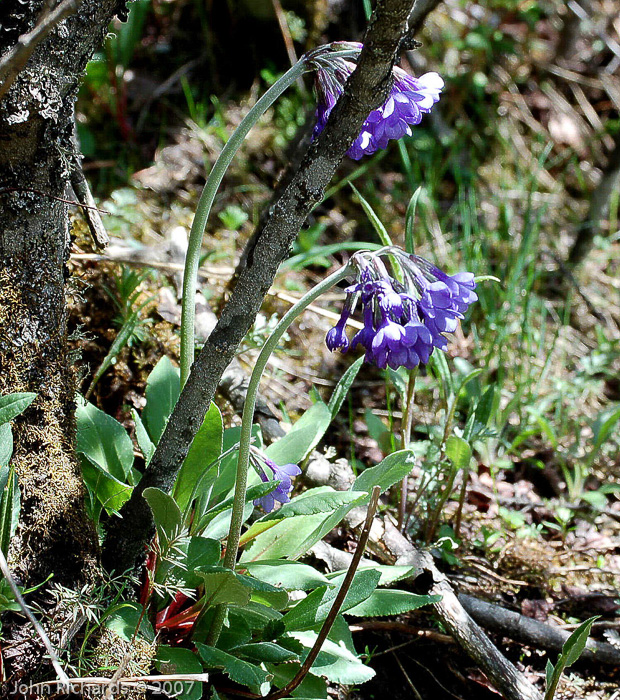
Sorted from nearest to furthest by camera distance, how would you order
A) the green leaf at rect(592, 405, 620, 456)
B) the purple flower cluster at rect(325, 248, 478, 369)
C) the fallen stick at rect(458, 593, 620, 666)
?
1. the purple flower cluster at rect(325, 248, 478, 369)
2. the fallen stick at rect(458, 593, 620, 666)
3. the green leaf at rect(592, 405, 620, 456)

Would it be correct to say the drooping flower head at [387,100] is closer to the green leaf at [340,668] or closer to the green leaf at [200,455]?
the green leaf at [200,455]

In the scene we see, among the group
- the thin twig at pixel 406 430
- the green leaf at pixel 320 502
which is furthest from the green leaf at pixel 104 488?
the thin twig at pixel 406 430

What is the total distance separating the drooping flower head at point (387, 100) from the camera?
4.00ft

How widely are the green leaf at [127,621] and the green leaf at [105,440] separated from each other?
1.02ft

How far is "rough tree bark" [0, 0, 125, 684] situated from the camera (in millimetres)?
1186

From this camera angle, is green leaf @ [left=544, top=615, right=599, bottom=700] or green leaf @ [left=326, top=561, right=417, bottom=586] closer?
green leaf @ [left=544, top=615, right=599, bottom=700]

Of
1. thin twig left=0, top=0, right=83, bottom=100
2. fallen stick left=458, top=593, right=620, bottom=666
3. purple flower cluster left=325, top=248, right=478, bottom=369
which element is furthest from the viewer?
fallen stick left=458, top=593, right=620, bottom=666

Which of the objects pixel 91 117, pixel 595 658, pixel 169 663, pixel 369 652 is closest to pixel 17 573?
pixel 169 663

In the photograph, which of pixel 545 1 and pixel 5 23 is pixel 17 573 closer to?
pixel 5 23

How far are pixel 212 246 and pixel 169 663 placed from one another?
179 centimetres

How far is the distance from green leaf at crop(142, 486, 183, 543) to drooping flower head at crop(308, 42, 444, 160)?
72cm

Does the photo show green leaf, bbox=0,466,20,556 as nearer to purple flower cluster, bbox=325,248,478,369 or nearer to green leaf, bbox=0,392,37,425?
green leaf, bbox=0,392,37,425

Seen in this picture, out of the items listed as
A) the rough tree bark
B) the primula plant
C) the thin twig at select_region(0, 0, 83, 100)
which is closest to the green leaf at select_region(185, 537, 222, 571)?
the primula plant

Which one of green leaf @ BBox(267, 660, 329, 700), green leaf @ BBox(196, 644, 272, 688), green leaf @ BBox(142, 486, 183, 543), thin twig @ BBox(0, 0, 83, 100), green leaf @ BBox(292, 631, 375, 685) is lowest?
green leaf @ BBox(267, 660, 329, 700)
